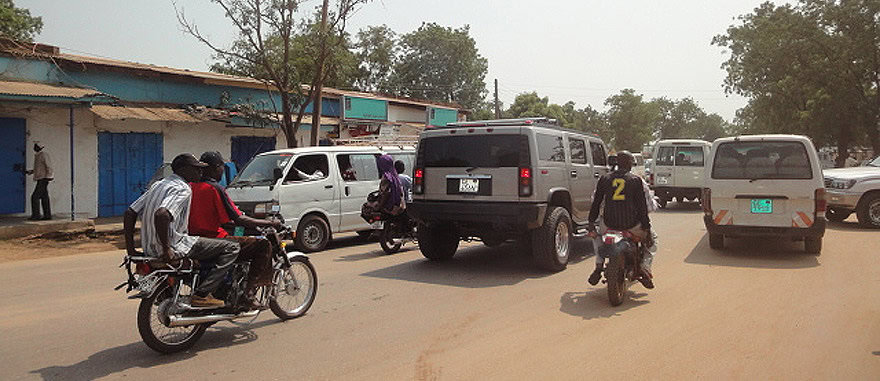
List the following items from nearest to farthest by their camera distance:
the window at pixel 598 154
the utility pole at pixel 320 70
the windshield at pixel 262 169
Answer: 1. the window at pixel 598 154
2. the windshield at pixel 262 169
3. the utility pole at pixel 320 70

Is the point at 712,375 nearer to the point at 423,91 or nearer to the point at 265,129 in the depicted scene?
the point at 265,129

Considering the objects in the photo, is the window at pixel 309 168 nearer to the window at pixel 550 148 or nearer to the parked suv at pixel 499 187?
the parked suv at pixel 499 187

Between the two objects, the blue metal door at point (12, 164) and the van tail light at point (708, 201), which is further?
the blue metal door at point (12, 164)

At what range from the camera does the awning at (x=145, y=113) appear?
15016mm

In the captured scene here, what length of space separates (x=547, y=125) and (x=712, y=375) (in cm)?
510

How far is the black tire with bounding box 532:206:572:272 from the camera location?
26.8ft

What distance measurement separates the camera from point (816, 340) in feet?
17.1

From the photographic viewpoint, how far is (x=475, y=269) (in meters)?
8.84

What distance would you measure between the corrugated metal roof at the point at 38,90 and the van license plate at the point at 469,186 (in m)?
9.39

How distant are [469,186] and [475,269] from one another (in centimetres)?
127

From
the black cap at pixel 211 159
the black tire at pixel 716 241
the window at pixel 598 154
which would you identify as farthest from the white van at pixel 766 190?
the black cap at pixel 211 159

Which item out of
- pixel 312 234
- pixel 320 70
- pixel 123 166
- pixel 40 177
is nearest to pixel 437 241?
pixel 312 234

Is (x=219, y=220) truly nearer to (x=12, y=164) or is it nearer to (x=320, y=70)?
(x=320, y=70)

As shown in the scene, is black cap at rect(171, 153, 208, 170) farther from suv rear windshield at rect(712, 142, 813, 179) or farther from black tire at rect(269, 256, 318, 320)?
suv rear windshield at rect(712, 142, 813, 179)
